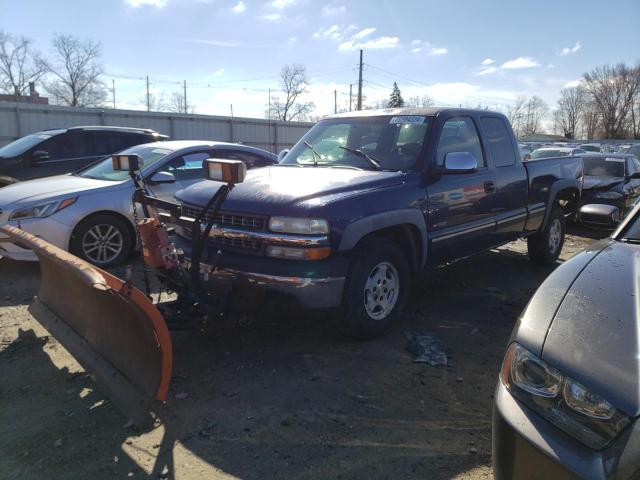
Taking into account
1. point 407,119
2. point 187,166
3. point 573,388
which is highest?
point 407,119

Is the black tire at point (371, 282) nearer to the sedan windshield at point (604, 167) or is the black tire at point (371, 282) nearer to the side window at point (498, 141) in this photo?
the side window at point (498, 141)

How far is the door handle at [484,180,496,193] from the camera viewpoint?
516 centimetres

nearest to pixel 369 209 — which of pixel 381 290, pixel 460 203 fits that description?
pixel 381 290

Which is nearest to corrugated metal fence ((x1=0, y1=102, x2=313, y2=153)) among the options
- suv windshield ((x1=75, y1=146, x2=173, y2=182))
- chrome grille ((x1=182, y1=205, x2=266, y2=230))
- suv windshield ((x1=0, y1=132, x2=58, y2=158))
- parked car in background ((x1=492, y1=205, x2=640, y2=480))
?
suv windshield ((x1=0, y1=132, x2=58, y2=158))

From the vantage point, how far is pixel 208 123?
22750 mm

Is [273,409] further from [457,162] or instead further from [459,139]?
[459,139]

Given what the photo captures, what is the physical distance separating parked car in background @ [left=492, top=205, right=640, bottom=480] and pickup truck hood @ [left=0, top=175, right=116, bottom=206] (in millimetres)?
5561

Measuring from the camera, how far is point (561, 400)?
5.74 ft

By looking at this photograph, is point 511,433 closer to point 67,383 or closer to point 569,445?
point 569,445

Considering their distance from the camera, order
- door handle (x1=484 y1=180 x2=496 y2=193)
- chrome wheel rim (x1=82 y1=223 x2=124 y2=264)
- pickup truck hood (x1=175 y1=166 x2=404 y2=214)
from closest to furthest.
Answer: pickup truck hood (x1=175 y1=166 x2=404 y2=214) < door handle (x1=484 y1=180 x2=496 y2=193) < chrome wheel rim (x1=82 y1=223 x2=124 y2=264)

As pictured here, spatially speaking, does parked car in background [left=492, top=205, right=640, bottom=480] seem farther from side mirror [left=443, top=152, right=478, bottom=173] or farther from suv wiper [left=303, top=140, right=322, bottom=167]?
suv wiper [left=303, top=140, right=322, bottom=167]

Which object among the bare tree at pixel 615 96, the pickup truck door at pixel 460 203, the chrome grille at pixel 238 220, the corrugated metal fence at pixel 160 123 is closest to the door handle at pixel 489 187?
the pickup truck door at pixel 460 203

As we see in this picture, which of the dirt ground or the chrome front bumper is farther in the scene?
the chrome front bumper

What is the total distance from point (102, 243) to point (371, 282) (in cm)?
382
